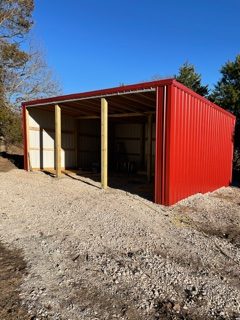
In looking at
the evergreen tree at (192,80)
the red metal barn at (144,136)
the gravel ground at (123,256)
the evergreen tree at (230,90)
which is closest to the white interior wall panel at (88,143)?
the red metal barn at (144,136)

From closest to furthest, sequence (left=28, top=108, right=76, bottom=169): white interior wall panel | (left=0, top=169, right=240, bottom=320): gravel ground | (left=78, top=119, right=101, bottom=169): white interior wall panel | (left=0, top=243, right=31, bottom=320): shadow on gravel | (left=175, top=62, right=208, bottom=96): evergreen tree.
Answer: (left=0, top=243, right=31, bottom=320): shadow on gravel, (left=0, top=169, right=240, bottom=320): gravel ground, (left=28, top=108, right=76, bottom=169): white interior wall panel, (left=78, top=119, right=101, bottom=169): white interior wall panel, (left=175, top=62, right=208, bottom=96): evergreen tree

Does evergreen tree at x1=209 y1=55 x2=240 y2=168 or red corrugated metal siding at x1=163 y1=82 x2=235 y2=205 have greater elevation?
evergreen tree at x1=209 y1=55 x2=240 y2=168

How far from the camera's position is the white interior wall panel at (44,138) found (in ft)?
43.1

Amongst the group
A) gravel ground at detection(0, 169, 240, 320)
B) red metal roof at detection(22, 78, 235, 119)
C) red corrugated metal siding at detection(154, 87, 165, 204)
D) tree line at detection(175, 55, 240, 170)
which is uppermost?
tree line at detection(175, 55, 240, 170)

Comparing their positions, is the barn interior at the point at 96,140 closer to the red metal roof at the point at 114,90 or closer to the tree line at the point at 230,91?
the red metal roof at the point at 114,90

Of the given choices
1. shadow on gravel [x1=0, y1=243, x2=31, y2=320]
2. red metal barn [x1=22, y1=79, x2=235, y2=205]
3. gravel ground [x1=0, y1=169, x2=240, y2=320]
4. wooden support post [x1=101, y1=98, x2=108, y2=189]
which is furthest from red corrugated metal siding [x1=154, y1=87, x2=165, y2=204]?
shadow on gravel [x1=0, y1=243, x2=31, y2=320]

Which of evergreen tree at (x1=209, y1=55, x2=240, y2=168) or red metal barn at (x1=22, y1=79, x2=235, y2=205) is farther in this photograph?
evergreen tree at (x1=209, y1=55, x2=240, y2=168)

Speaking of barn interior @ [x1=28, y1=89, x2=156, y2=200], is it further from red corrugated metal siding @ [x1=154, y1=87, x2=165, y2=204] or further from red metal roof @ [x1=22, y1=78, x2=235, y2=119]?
red corrugated metal siding @ [x1=154, y1=87, x2=165, y2=204]

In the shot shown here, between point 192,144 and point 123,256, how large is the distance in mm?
5249

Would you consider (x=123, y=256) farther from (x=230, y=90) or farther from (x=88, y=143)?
(x=230, y=90)

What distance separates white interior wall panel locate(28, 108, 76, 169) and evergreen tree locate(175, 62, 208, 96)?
12196 mm

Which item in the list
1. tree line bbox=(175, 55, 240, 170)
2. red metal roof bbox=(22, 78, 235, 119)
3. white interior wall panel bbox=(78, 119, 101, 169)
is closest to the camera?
red metal roof bbox=(22, 78, 235, 119)

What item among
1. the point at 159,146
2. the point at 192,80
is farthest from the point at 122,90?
the point at 192,80

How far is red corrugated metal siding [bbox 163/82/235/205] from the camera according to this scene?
24.1ft
